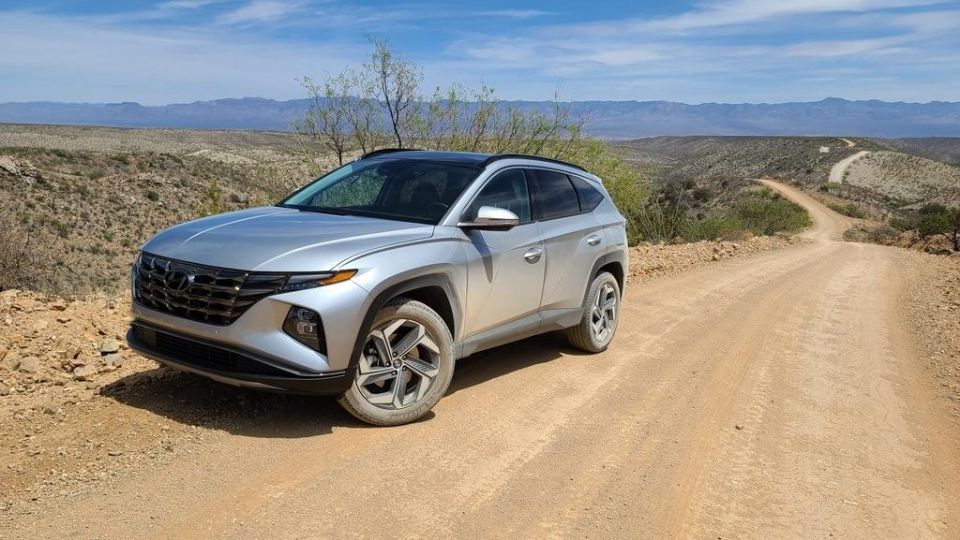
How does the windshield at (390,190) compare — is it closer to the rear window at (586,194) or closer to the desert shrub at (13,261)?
the rear window at (586,194)

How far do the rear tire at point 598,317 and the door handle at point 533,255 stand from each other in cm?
104

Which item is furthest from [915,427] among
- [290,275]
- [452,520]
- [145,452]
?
[145,452]

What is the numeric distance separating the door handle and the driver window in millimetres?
241

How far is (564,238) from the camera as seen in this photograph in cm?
623

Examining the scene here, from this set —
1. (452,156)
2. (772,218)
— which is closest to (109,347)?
(452,156)

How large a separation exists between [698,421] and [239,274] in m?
3.26

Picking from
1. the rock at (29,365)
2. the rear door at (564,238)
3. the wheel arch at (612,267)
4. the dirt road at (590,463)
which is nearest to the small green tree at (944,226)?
the dirt road at (590,463)

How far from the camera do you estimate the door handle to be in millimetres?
5720

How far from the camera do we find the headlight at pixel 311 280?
Answer: 4238mm

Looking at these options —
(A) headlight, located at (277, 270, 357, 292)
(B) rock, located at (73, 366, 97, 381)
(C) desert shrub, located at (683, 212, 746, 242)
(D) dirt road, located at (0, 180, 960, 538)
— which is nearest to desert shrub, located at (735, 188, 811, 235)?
(C) desert shrub, located at (683, 212, 746, 242)

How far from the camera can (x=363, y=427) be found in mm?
4809

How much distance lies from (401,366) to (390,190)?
1.49m

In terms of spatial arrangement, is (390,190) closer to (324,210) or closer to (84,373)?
(324,210)

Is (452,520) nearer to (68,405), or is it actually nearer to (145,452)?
(145,452)
